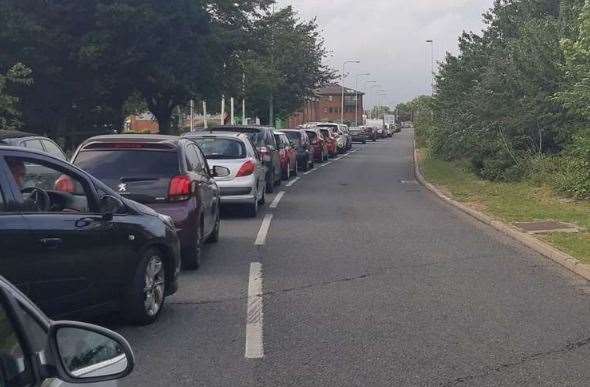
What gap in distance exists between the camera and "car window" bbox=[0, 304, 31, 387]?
2600 millimetres

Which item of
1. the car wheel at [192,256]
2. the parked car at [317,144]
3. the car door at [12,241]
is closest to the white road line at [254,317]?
the car wheel at [192,256]

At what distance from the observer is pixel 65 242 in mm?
6871

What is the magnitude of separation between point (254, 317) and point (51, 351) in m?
5.52

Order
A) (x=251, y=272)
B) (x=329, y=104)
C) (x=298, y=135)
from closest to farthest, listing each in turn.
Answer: (x=251, y=272) → (x=298, y=135) → (x=329, y=104)

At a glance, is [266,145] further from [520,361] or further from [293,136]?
[520,361]

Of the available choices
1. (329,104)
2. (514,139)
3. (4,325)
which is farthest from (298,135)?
(329,104)

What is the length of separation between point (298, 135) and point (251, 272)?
24.6 metres

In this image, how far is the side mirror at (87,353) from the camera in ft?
9.50

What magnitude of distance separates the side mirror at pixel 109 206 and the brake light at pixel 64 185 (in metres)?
0.27

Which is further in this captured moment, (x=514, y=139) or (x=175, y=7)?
(x=175, y=7)

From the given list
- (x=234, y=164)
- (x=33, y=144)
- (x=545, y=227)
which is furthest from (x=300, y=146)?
(x=33, y=144)

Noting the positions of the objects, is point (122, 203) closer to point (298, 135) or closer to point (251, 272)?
point (251, 272)

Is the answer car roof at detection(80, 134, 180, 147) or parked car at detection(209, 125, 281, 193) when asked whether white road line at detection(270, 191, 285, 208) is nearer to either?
Answer: parked car at detection(209, 125, 281, 193)

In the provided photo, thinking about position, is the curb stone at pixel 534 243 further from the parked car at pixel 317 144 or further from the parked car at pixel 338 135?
the parked car at pixel 338 135
